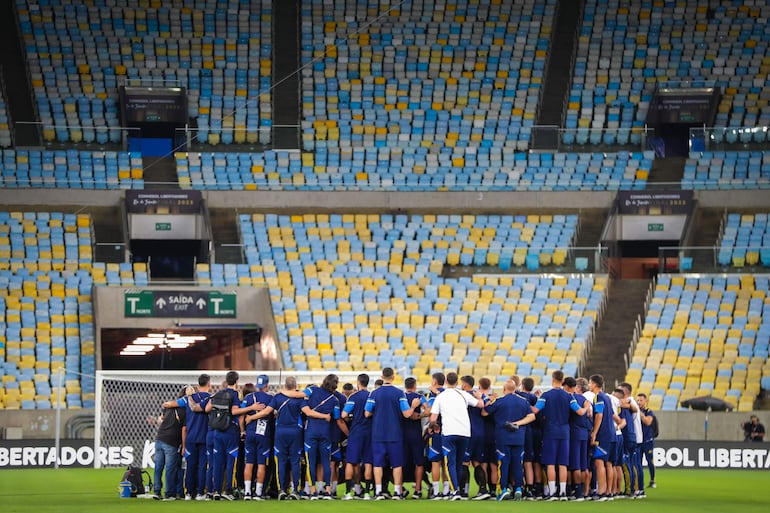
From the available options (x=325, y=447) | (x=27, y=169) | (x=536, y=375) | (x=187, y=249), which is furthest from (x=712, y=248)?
(x=325, y=447)

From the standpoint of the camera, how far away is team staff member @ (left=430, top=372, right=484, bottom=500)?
18375 millimetres

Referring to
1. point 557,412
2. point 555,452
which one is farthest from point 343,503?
point 557,412

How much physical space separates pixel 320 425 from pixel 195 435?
5.61 ft

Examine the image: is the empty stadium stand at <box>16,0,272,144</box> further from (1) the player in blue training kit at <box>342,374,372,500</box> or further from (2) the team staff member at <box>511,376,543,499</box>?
(2) the team staff member at <box>511,376,543,499</box>

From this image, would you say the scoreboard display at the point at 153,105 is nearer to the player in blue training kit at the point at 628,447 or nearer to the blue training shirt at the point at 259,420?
the blue training shirt at the point at 259,420

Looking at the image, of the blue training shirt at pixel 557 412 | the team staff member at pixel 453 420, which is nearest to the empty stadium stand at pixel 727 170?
the blue training shirt at pixel 557 412

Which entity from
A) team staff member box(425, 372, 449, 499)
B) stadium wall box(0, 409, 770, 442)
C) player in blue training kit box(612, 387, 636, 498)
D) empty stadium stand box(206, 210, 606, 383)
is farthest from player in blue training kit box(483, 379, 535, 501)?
empty stadium stand box(206, 210, 606, 383)

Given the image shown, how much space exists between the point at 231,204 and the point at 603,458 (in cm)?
2450

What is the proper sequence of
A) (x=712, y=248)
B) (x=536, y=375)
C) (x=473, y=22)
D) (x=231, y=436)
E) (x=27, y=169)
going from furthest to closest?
(x=473, y=22), (x=27, y=169), (x=712, y=248), (x=536, y=375), (x=231, y=436)

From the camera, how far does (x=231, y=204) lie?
42.0 metres

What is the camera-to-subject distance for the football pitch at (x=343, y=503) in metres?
16.5

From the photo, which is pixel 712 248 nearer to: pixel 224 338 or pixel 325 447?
pixel 224 338

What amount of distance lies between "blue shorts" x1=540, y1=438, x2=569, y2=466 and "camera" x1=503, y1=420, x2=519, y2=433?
0.49 metres

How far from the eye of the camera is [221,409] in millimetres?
18469
